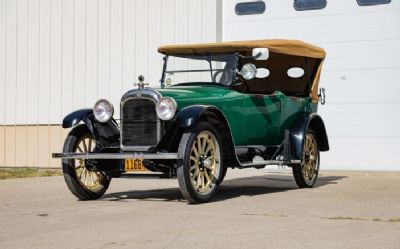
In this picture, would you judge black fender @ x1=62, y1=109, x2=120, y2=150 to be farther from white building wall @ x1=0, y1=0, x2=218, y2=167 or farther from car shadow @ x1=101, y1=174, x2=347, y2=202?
white building wall @ x1=0, y1=0, x2=218, y2=167

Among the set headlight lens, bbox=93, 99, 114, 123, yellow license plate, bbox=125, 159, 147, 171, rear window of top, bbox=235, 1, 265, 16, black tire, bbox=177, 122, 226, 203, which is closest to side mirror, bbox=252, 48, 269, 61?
black tire, bbox=177, 122, 226, 203

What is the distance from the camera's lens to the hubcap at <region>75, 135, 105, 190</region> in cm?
859

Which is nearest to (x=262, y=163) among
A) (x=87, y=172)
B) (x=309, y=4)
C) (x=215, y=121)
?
(x=215, y=121)

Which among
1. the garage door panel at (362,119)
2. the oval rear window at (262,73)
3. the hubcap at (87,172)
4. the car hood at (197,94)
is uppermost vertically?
the oval rear window at (262,73)

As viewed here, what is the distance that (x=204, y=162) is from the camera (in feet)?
26.2

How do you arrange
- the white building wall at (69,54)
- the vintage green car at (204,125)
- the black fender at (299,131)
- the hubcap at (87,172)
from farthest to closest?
the white building wall at (69,54), the black fender at (299,131), the hubcap at (87,172), the vintage green car at (204,125)

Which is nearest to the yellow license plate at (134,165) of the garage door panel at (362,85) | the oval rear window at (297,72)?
the oval rear window at (297,72)

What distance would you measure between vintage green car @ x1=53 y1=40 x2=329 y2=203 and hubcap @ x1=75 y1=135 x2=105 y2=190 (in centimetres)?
1

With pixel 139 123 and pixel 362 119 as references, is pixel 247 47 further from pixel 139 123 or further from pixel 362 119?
pixel 362 119

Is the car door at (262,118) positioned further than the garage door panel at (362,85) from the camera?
No

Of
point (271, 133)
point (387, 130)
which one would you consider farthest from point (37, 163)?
point (271, 133)

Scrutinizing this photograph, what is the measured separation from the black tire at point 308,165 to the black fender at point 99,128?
2.61 meters

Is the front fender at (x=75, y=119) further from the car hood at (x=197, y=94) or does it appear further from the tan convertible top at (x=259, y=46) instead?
the tan convertible top at (x=259, y=46)

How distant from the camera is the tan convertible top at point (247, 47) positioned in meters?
9.07
